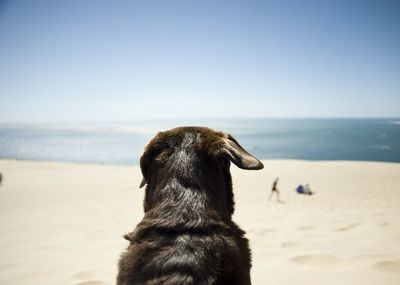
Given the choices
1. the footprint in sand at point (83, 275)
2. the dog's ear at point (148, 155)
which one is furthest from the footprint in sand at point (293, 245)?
the dog's ear at point (148, 155)

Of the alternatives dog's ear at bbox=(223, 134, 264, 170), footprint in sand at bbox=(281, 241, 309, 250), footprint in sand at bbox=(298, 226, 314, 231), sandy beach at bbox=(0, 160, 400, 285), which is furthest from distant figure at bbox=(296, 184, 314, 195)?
dog's ear at bbox=(223, 134, 264, 170)

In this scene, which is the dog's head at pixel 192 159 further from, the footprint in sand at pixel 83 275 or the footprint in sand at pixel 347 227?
the footprint in sand at pixel 347 227

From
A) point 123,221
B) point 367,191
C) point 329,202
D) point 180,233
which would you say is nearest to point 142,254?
point 180,233

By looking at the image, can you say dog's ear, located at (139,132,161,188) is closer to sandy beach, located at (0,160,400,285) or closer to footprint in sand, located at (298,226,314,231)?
sandy beach, located at (0,160,400,285)

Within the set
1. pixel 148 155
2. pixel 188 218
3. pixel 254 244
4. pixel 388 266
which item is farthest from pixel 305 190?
pixel 188 218

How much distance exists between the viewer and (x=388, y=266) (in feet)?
11.8

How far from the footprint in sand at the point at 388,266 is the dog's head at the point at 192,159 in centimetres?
258

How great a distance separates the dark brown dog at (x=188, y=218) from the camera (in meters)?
1.68

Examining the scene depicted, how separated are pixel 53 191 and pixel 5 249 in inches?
504

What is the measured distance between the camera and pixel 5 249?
5.51m

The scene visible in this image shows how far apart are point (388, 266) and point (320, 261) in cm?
81

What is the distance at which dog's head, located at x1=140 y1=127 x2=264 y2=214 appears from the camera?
2104 millimetres

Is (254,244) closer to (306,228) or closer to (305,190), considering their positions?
(306,228)

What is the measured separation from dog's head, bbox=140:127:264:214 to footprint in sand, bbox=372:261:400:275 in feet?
8.48
